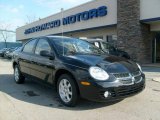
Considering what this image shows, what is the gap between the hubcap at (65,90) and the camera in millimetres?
5430

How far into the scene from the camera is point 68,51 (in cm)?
606

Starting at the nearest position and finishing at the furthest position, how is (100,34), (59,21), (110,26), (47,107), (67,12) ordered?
(47,107) → (110,26) → (100,34) → (67,12) → (59,21)

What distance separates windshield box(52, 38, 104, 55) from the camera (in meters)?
6.06

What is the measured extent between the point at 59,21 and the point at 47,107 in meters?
22.5

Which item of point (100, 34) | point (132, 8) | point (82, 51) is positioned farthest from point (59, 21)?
point (82, 51)

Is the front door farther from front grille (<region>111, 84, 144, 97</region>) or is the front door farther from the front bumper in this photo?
the front bumper

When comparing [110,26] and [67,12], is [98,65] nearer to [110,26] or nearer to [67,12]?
[110,26]

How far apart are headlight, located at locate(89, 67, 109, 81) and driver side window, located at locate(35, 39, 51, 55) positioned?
5.44 feet

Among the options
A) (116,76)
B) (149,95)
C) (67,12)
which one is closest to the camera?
(116,76)

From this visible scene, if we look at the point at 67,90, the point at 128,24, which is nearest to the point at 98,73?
the point at 67,90

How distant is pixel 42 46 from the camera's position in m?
6.73

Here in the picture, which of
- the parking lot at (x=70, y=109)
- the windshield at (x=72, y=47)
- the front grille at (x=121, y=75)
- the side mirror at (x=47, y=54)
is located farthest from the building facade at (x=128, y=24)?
the front grille at (x=121, y=75)

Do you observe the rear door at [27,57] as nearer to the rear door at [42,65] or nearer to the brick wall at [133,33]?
the rear door at [42,65]

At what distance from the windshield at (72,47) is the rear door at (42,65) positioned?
259 millimetres
